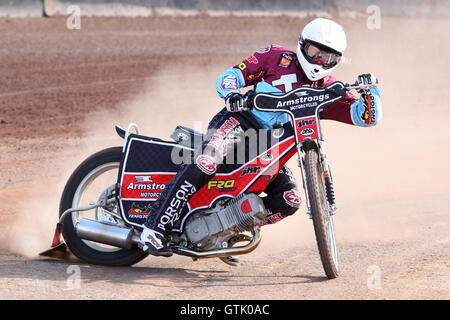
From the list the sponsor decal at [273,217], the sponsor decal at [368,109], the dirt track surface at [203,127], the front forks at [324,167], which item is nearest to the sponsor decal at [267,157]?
the front forks at [324,167]

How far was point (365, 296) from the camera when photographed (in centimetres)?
526

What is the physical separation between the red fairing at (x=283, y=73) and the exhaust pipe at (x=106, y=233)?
5.26 ft

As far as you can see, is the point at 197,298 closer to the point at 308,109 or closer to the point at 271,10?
the point at 308,109

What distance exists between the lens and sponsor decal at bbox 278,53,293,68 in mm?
6012

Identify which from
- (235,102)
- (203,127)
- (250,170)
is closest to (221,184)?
(250,170)

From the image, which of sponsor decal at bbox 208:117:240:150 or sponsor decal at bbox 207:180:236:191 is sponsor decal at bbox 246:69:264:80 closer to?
sponsor decal at bbox 208:117:240:150

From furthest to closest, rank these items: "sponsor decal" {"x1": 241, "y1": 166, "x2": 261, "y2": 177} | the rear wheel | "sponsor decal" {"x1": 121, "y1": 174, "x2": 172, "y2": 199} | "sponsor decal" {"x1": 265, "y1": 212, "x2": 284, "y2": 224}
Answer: the rear wheel
"sponsor decal" {"x1": 121, "y1": 174, "x2": 172, "y2": 199}
"sponsor decal" {"x1": 265, "y1": 212, "x2": 284, "y2": 224}
"sponsor decal" {"x1": 241, "y1": 166, "x2": 261, "y2": 177}

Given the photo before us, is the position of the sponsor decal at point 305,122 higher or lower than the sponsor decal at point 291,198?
higher

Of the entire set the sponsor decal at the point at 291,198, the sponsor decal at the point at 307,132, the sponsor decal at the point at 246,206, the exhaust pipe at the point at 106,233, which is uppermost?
the sponsor decal at the point at 307,132

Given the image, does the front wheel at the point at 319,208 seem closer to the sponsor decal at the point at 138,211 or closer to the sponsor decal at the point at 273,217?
the sponsor decal at the point at 273,217

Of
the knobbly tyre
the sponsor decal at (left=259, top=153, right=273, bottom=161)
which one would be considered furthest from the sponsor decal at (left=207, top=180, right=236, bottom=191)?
the sponsor decal at (left=259, top=153, right=273, bottom=161)

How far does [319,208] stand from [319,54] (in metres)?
1.26

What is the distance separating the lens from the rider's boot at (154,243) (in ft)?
19.2
